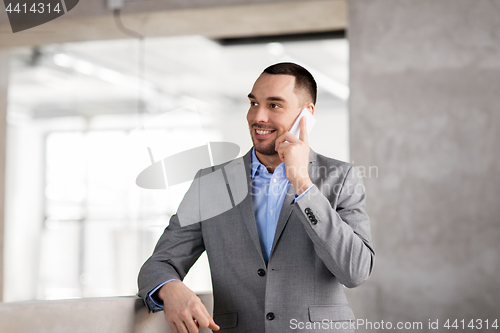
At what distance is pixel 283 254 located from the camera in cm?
151

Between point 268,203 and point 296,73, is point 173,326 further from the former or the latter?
point 296,73

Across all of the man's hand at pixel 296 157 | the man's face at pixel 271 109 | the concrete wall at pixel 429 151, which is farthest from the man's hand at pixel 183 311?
the concrete wall at pixel 429 151

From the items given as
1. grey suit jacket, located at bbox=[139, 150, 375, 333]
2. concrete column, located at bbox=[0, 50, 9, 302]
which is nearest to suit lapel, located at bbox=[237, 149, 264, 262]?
grey suit jacket, located at bbox=[139, 150, 375, 333]

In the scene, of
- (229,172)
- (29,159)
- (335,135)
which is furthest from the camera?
(335,135)

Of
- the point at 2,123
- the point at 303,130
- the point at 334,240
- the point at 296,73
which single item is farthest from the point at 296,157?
the point at 2,123

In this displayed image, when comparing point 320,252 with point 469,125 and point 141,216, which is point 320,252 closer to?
point 469,125

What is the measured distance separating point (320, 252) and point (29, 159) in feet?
13.1

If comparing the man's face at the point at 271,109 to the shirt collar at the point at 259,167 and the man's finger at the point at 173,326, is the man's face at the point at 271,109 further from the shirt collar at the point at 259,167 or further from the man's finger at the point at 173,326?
the man's finger at the point at 173,326

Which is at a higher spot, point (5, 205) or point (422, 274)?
point (5, 205)

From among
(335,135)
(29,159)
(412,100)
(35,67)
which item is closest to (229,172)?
(412,100)

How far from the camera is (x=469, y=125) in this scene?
2818 mm

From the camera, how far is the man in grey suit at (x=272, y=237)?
1380 millimetres

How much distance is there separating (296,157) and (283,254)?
28 cm

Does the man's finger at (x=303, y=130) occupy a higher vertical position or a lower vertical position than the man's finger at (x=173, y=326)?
higher
